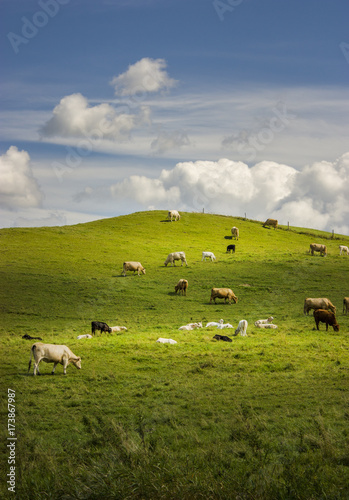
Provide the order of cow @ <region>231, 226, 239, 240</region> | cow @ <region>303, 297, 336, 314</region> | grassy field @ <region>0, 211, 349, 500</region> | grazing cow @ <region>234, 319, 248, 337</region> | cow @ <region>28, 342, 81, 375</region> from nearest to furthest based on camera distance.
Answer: grassy field @ <region>0, 211, 349, 500</region>, cow @ <region>28, 342, 81, 375</region>, grazing cow @ <region>234, 319, 248, 337</region>, cow @ <region>303, 297, 336, 314</region>, cow @ <region>231, 226, 239, 240</region>

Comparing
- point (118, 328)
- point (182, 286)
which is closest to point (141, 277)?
point (182, 286)

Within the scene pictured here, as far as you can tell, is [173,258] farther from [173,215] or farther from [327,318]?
[173,215]

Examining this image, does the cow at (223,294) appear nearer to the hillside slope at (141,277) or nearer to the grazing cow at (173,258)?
the hillside slope at (141,277)

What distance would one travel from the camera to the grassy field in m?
6.52

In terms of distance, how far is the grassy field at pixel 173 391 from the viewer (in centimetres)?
652

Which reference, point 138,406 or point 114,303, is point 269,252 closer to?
point 114,303

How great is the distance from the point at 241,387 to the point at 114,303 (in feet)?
63.2

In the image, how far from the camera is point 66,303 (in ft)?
101

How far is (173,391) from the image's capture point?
1296cm

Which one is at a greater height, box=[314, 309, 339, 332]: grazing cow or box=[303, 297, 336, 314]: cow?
box=[303, 297, 336, 314]: cow

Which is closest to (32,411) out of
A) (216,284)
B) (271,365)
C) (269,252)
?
(271,365)

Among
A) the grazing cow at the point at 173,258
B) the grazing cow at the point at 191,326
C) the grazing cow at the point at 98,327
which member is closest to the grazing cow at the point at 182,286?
the grazing cow at the point at 191,326

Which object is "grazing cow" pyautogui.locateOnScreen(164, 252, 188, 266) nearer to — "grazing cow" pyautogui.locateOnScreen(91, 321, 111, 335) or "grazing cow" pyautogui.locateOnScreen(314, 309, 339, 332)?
"grazing cow" pyautogui.locateOnScreen(91, 321, 111, 335)

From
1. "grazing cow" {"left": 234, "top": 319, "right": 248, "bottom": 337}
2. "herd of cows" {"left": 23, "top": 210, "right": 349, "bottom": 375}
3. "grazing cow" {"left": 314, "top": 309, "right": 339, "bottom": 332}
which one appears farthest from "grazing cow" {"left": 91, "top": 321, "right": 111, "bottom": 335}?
"grazing cow" {"left": 314, "top": 309, "right": 339, "bottom": 332}
